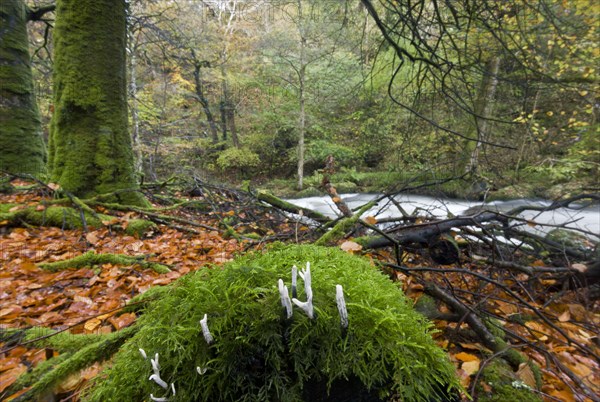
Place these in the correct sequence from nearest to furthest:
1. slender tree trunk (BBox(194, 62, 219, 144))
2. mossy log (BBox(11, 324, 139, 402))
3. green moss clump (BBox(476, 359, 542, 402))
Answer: mossy log (BBox(11, 324, 139, 402)) < green moss clump (BBox(476, 359, 542, 402)) < slender tree trunk (BBox(194, 62, 219, 144))

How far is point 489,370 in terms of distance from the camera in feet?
4.89

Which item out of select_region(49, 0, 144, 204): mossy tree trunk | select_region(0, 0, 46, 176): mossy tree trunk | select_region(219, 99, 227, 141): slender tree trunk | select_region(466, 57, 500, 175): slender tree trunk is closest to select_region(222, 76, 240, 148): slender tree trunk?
select_region(219, 99, 227, 141): slender tree trunk

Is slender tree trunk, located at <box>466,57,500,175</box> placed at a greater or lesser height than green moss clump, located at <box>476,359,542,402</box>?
greater

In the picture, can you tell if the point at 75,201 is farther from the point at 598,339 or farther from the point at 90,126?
the point at 598,339

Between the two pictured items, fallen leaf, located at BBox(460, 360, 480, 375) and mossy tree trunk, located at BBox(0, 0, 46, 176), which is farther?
mossy tree trunk, located at BBox(0, 0, 46, 176)

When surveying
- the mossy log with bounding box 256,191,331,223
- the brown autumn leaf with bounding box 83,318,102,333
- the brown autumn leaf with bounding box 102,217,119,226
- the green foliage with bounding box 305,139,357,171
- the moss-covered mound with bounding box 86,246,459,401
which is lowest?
the brown autumn leaf with bounding box 83,318,102,333

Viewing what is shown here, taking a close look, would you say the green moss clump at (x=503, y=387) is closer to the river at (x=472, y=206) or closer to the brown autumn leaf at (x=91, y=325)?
the brown autumn leaf at (x=91, y=325)

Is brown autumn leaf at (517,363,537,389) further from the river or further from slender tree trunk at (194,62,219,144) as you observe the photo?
slender tree trunk at (194,62,219,144)

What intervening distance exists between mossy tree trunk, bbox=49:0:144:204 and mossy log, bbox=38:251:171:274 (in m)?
1.92

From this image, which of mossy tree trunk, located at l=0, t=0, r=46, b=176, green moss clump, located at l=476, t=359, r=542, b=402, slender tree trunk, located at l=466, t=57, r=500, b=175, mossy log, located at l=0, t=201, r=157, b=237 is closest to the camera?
green moss clump, located at l=476, t=359, r=542, b=402

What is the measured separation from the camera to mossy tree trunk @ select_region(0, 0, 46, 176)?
16.8 ft

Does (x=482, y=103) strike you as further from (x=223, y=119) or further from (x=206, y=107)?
(x=223, y=119)

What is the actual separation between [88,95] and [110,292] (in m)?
3.33

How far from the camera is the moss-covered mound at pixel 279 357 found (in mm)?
723
